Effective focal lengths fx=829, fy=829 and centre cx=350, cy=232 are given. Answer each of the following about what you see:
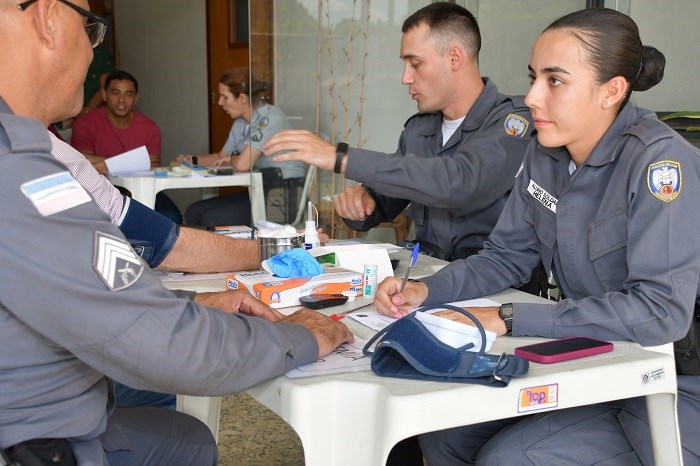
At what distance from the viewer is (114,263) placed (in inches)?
43.9

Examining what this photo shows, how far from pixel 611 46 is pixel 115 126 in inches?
218

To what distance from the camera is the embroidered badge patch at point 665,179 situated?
1614 mm

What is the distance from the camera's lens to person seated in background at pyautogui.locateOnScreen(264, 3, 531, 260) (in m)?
2.62

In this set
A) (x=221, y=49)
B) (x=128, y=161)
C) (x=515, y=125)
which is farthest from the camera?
(x=221, y=49)

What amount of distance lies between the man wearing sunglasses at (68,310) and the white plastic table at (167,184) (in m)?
3.61

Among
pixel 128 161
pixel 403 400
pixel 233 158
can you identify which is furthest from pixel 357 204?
pixel 128 161

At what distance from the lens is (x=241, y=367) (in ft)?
4.16

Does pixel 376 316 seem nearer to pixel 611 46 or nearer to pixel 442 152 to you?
pixel 611 46

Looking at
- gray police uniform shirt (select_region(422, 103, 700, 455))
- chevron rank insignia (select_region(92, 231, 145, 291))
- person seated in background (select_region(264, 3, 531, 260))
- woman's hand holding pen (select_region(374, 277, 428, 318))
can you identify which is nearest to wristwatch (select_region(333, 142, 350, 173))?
person seated in background (select_region(264, 3, 531, 260))

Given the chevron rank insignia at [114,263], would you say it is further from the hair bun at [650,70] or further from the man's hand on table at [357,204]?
the man's hand on table at [357,204]

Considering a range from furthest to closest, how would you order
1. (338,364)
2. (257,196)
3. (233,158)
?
(233,158) → (257,196) → (338,364)

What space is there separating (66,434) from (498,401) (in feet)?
2.15

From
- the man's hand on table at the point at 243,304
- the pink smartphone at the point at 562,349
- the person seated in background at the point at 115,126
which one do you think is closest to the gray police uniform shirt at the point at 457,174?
the man's hand on table at the point at 243,304

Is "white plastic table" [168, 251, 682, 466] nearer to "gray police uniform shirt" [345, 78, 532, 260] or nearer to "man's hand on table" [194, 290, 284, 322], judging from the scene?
"man's hand on table" [194, 290, 284, 322]
